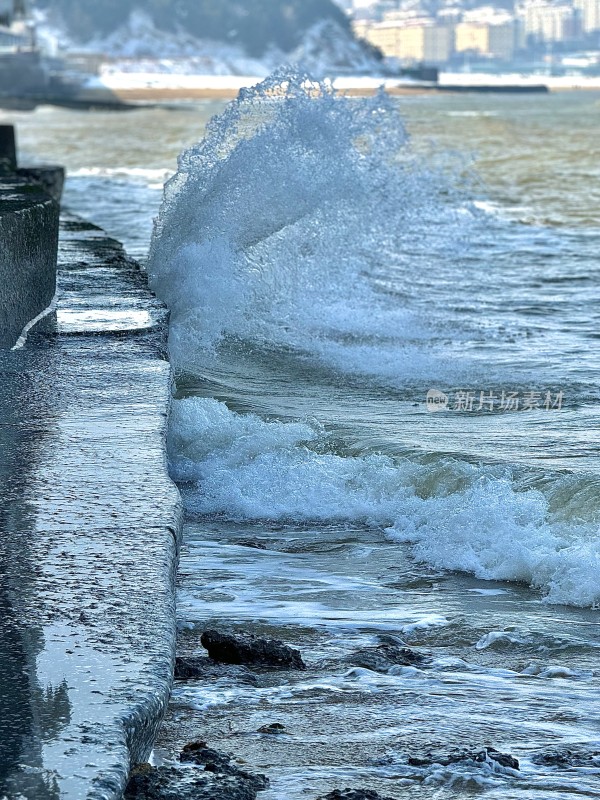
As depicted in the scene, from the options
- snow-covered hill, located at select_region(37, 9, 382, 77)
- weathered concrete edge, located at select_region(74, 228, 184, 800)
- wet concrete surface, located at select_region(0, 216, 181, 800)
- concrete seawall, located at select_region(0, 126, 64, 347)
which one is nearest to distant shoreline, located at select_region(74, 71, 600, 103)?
snow-covered hill, located at select_region(37, 9, 382, 77)

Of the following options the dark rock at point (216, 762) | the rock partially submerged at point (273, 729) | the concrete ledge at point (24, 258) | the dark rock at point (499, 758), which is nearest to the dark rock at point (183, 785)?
the dark rock at point (216, 762)

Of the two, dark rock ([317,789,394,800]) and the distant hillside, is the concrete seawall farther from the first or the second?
the distant hillside

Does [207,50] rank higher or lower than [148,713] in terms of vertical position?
higher

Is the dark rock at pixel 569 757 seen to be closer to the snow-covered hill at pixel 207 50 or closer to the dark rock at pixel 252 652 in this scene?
the dark rock at pixel 252 652

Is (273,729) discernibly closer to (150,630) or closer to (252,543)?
(150,630)

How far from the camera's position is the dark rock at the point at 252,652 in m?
3.02

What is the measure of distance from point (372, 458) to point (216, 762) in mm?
2551

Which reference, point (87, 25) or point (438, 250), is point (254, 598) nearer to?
point (438, 250)

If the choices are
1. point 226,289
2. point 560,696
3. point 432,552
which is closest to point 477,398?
point 226,289

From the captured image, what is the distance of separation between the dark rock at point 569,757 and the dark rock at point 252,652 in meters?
0.64

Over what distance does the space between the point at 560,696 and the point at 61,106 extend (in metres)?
79.2

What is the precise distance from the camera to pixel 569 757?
2588mm

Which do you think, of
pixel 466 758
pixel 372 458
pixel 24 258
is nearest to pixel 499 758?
pixel 466 758

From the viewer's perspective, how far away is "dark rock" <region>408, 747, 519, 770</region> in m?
2.52
